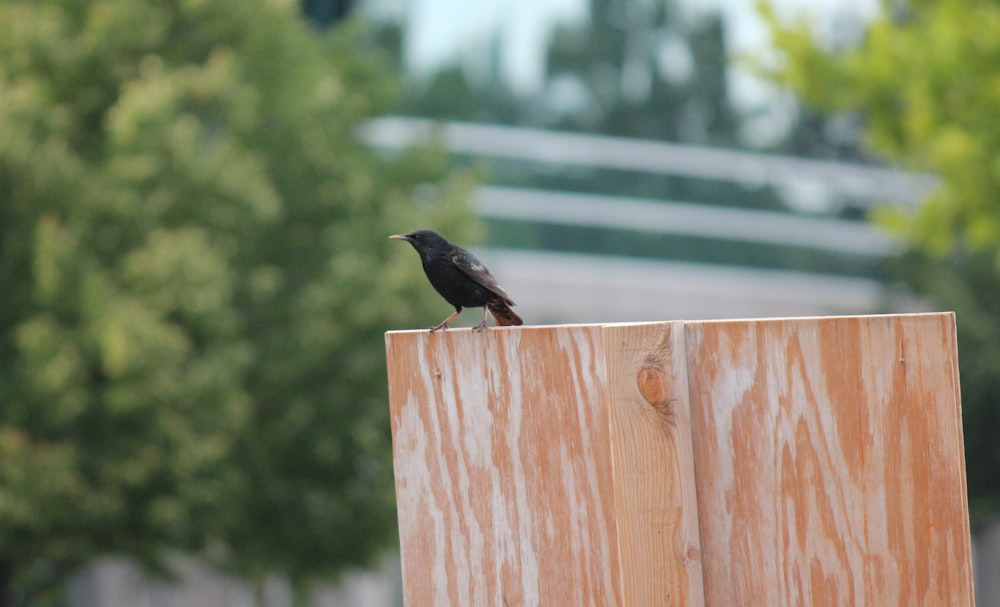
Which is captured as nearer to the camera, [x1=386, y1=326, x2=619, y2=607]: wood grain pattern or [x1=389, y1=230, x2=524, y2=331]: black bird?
[x1=386, y1=326, x2=619, y2=607]: wood grain pattern

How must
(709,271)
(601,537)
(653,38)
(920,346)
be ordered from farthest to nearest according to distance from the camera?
(709,271) < (653,38) < (601,537) < (920,346)

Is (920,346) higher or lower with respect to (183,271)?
lower

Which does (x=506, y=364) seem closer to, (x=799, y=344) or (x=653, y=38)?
(x=799, y=344)

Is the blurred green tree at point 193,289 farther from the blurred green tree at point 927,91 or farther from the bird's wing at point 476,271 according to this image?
the bird's wing at point 476,271

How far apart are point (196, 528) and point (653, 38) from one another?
1138cm

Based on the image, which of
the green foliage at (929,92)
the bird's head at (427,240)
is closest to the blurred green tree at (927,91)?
the green foliage at (929,92)

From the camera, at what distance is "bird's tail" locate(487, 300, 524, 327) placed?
3.91 meters

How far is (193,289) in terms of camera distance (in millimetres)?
9484

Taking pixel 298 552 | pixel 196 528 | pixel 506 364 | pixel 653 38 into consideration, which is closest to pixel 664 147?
pixel 653 38

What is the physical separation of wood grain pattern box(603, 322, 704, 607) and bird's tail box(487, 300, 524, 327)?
187 centimetres

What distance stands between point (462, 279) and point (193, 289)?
5938 mm

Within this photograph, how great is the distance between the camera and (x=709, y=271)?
66.0 feet

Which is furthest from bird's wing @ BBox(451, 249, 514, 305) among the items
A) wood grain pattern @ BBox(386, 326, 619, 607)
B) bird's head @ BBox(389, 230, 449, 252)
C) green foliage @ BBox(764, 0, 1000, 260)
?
green foliage @ BBox(764, 0, 1000, 260)

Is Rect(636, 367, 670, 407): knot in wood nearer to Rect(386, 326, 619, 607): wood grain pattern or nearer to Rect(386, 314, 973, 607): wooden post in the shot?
Rect(386, 314, 973, 607): wooden post
